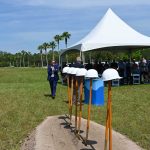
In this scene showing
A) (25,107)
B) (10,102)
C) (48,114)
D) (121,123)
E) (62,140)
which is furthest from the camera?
(10,102)

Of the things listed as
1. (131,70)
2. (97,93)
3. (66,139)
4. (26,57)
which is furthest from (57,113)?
(26,57)

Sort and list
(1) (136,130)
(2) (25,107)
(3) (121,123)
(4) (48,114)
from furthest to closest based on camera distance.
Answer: (2) (25,107), (4) (48,114), (3) (121,123), (1) (136,130)

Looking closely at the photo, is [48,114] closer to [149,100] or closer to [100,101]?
[100,101]

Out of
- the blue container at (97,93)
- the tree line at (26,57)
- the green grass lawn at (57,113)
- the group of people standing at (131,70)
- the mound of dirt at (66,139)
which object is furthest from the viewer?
the tree line at (26,57)

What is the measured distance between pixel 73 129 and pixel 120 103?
6190mm

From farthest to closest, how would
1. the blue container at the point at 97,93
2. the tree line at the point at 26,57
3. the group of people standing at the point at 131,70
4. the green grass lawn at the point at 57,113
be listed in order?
the tree line at the point at 26,57 < the group of people standing at the point at 131,70 < the blue container at the point at 97,93 < the green grass lawn at the point at 57,113

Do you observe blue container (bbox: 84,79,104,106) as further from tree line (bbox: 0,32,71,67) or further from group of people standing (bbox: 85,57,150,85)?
tree line (bbox: 0,32,71,67)

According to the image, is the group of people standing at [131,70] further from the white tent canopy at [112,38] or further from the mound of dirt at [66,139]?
the mound of dirt at [66,139]

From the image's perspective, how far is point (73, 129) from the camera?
10.8 meters

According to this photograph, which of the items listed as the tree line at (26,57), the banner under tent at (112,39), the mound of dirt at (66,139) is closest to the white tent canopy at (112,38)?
the banner under tent at (112,39)

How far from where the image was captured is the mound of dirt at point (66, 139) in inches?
347

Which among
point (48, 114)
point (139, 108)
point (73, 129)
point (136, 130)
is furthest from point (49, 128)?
point (139, 108)

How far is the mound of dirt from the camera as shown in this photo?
8812mm

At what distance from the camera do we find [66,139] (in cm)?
969
